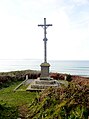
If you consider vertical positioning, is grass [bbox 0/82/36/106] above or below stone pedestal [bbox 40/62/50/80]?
below

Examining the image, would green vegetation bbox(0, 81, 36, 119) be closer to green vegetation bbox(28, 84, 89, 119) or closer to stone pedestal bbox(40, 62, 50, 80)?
green vegetation bbox(28, 84, 89, 119)

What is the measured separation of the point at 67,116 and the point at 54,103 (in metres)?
1.96

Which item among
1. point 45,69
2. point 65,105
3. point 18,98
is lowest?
point 18,98

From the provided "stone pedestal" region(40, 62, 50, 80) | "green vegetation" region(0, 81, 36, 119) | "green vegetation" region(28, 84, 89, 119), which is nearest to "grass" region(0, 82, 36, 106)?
"green vegetation" region(0, 81, 36, 119)

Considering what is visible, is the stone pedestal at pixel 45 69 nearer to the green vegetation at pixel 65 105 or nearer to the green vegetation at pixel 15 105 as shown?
the green vegetation at pixel 15 105

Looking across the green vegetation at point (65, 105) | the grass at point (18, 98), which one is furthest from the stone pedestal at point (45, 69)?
the green vegetation at point (65, 105)

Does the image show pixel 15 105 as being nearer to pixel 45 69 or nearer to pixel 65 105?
pixel 65 105

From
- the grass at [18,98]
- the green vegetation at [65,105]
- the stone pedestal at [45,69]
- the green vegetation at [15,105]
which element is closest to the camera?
the green vegetation at [65,105]

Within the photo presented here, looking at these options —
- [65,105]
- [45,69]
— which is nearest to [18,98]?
[65,105]

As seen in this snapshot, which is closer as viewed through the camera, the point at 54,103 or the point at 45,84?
the point at 54,103

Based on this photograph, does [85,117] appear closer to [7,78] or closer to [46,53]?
[46,53]

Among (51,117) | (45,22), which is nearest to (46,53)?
(45,22)

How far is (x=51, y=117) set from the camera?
10.9 m

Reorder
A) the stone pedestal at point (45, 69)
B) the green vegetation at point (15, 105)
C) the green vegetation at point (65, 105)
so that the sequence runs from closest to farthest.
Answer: the green vegetation at point (65, 105)
the green vegetation at point (15, 105)
the stone pedestal at point (45, 69)
